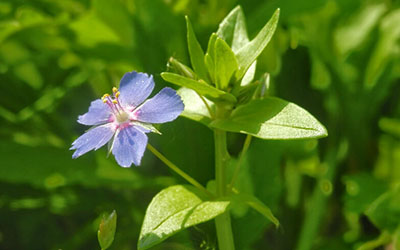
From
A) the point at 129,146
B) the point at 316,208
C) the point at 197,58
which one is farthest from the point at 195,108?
the point at 316,208

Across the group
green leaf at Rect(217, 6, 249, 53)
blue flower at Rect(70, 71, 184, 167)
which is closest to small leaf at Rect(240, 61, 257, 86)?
green leaf at Rect(217, 6, 249, 53)

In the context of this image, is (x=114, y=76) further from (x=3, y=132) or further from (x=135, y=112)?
(x=135, y=112)

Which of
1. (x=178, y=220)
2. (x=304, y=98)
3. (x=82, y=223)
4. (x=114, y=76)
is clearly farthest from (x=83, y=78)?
(x=178, y=220)

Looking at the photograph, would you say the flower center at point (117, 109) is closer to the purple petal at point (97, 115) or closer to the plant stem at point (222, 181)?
the purple petal at point (97, 115)

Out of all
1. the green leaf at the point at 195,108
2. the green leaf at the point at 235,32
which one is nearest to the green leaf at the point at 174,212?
the green leaf at the point at 195,108

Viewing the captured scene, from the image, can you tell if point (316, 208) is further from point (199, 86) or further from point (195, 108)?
point (199, 86)
